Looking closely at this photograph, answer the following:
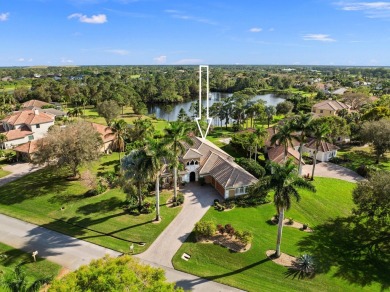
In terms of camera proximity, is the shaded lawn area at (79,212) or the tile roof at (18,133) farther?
the tile roof at (18,133)

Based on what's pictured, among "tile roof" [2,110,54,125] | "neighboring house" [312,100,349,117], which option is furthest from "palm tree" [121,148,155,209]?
"neighboring house" [312,100,349,117]

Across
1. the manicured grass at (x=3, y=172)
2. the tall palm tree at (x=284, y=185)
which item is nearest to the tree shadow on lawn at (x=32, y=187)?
the manicured grass at (x=3, y=172)

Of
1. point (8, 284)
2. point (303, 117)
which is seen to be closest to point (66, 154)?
point (8, 284)

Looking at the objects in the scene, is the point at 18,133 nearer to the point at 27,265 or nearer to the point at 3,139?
the point at 3,139

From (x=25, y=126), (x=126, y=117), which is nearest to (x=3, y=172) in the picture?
(x=25, y=126)

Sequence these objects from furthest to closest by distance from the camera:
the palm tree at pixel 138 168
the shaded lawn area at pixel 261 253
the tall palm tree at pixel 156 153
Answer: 1. the palm tree at pixel 138 168
2. the tall palm tree at pixel 156 153
3. the shaded lawn area at pixel 261 253

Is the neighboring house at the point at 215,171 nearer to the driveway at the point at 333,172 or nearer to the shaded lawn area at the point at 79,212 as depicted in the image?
the shaded lawn area at the point at 79,212

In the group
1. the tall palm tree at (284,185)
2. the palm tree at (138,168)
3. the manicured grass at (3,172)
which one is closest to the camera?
the tall palm tree at (284,185)

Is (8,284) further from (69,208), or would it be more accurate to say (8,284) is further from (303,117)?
(303,117)
